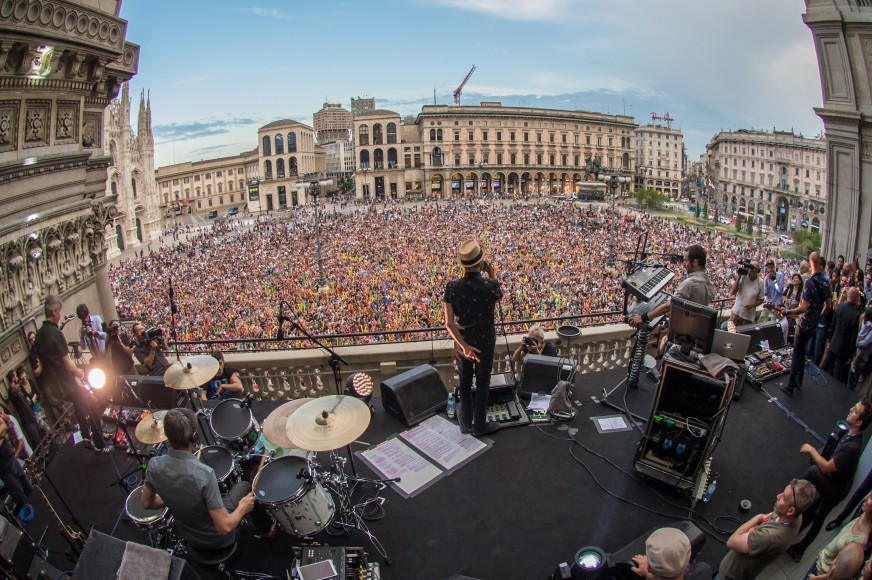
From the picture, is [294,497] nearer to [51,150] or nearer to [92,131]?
[51,150]

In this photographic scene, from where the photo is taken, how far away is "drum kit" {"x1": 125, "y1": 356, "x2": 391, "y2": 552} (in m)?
3.84

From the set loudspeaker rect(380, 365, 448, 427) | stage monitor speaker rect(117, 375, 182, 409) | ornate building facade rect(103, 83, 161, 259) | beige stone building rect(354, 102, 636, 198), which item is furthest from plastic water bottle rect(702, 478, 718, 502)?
beige stone building rect(354, 102, 636, 198)

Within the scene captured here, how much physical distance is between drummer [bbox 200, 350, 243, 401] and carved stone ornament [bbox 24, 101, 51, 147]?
173 inches

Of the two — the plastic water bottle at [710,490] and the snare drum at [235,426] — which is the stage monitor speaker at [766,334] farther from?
the snare drum at [235,426]

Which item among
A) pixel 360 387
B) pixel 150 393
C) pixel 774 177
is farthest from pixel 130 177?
pixel 774 177

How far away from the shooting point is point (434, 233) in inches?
1368

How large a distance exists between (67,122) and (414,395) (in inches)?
287

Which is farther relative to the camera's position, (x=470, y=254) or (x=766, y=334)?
(x=766, y=334)

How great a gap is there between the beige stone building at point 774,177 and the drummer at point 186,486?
224ft

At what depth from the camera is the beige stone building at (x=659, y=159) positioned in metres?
100

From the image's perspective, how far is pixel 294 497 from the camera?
380 centimetres

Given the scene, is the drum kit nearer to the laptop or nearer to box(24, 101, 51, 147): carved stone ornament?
the laptop

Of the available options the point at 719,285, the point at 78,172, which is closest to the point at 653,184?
the point at 719,285

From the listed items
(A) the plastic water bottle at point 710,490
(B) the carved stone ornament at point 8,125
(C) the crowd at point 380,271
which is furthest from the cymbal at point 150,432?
(C) the crowd at point 380,271
